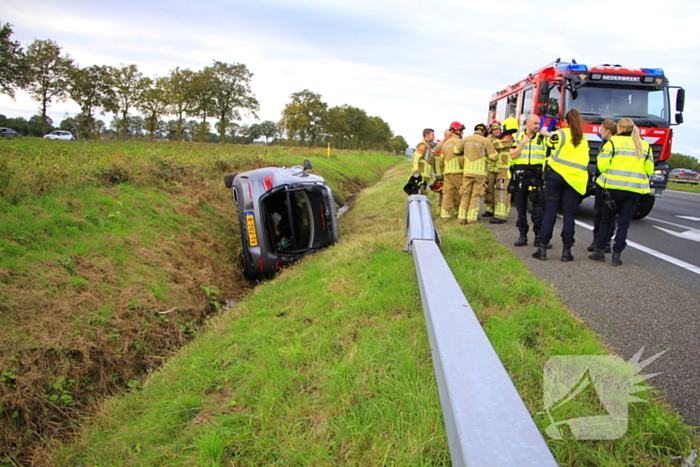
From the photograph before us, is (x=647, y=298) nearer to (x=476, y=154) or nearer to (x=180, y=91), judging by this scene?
(x=476, y=154)

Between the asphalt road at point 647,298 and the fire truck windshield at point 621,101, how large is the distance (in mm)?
3122

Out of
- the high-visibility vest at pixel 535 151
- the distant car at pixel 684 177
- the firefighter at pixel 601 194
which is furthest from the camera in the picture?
the distant car at pixel 684 177

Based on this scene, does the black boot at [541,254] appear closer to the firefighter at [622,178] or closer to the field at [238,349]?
the field at [238,349]

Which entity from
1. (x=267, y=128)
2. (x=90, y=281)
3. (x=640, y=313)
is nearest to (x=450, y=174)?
(x=640, y=313)

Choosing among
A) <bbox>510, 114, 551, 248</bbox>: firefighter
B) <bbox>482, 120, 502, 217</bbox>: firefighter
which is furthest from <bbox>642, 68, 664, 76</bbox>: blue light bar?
<bbox>510, 114, 551, 248</bbox>: firefighter

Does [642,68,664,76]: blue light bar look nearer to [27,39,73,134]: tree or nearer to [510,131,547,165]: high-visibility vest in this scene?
[510,131,547,165]: high-visibility vest

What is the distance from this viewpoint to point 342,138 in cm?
6506

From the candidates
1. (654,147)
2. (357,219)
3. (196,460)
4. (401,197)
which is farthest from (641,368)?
(401,197)

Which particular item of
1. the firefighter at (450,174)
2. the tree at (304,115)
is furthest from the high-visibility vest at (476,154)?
the tree at (304,115)

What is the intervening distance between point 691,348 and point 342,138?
63632 mm

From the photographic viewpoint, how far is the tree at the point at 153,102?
43094mm

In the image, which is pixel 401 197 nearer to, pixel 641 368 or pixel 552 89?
pixel 552 89

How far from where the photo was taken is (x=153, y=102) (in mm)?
43969

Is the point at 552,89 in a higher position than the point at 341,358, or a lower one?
higher
